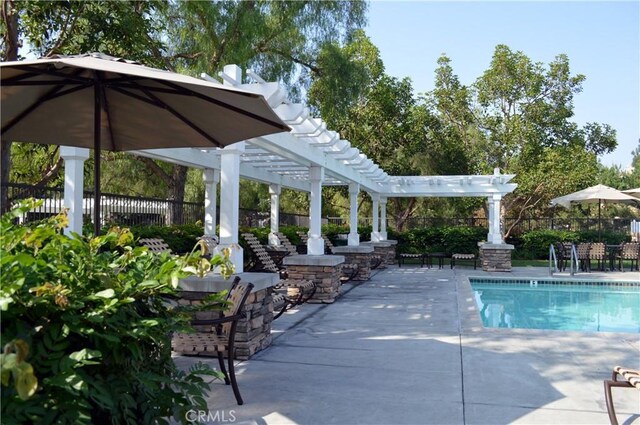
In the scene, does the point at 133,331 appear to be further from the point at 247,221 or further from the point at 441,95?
the point at 441,95

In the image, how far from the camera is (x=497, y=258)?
15219mm

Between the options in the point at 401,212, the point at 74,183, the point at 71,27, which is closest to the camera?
the point at 74,183

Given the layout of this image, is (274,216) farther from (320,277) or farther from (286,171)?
(320,277)

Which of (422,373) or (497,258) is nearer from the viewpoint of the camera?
(422,373)

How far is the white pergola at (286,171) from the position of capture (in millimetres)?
5656

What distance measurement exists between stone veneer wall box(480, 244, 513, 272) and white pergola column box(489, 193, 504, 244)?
30cm

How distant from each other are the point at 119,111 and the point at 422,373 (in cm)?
327

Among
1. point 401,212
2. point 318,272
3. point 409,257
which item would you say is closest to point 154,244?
point 318,272

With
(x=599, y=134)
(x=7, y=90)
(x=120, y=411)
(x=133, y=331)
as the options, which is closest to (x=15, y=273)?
(x=133, y=331)

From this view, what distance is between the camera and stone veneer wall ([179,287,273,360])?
16.2 ft

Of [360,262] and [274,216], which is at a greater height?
[274,216]

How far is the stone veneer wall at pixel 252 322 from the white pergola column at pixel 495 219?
11.4 m

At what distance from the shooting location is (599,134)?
83.6 feet
